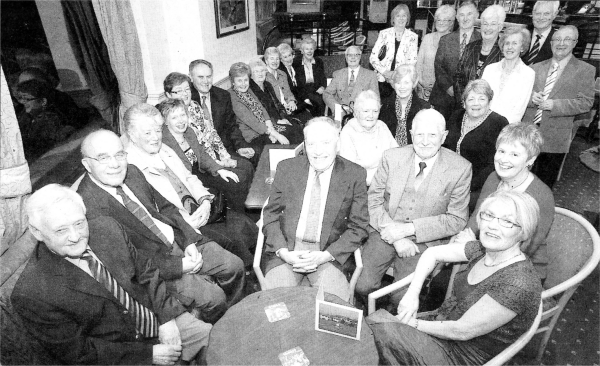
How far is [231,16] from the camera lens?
4891 mm

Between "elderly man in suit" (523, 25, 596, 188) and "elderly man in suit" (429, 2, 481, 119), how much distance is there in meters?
0.78

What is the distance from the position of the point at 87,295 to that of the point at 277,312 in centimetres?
85

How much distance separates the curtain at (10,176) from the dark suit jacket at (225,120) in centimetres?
178

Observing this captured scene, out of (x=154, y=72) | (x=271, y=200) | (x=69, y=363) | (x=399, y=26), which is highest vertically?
(x=399, y=26)

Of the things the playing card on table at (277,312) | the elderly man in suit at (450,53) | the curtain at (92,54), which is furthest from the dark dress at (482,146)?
the curtain at (92,54)

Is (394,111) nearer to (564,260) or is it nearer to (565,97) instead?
(565,97)

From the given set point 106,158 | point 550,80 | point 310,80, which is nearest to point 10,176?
point 106,158

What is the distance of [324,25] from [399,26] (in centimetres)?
372

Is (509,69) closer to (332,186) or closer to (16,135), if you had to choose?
(332,186)

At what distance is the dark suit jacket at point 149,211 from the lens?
1.98 m

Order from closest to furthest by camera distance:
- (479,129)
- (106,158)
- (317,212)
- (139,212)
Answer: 1. (106,158)
2. (139,212)
3. (317,212)
4. (479,129)

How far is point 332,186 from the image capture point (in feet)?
7.67

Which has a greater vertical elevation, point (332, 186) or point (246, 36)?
point (246, 36)

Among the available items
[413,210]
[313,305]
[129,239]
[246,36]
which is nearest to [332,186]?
[413,210]
